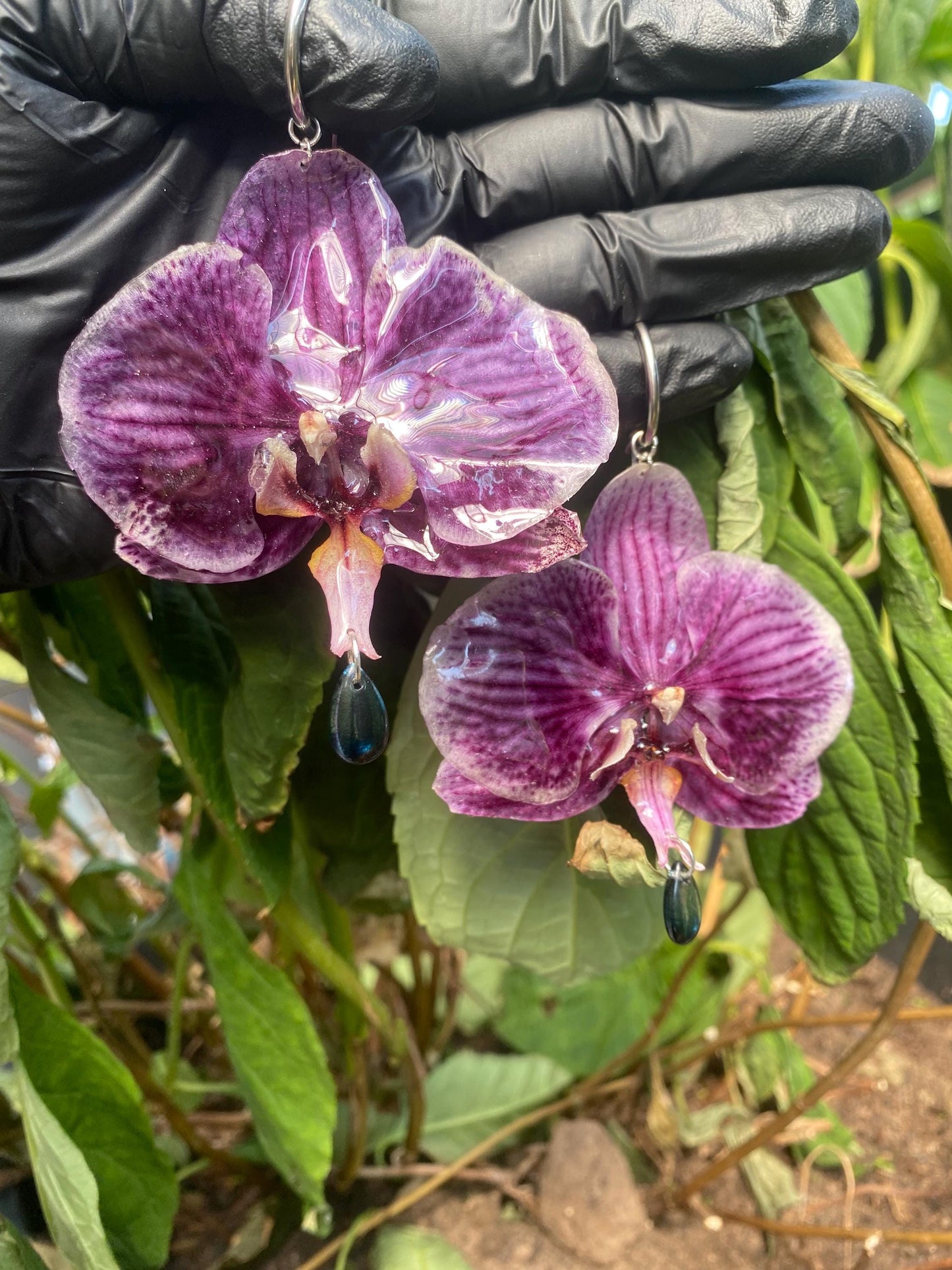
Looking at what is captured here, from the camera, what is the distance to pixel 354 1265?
0.60m

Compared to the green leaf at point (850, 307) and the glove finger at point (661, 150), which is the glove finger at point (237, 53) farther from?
the green leaf at point (850, 307)

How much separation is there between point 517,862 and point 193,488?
240 millimetres

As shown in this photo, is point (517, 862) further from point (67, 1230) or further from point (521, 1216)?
point (521, 1216)

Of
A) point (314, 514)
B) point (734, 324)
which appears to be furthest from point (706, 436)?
point (314, 514)

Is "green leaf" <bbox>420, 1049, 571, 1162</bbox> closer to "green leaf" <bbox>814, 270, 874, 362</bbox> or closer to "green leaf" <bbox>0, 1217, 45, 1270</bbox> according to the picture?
"green leaf" <bbox>0, 1217, 45, 1270</bbox>

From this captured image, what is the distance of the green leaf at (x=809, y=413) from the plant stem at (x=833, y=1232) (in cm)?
49

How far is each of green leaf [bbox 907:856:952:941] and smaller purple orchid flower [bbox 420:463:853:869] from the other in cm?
8

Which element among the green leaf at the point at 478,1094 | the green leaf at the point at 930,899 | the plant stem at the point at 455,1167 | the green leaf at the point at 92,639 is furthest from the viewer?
Result: the green leaf at the point at 478,1094

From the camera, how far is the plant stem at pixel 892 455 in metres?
0.41

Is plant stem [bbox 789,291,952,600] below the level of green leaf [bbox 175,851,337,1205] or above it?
above

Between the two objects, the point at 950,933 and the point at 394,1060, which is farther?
the point at 394,1060

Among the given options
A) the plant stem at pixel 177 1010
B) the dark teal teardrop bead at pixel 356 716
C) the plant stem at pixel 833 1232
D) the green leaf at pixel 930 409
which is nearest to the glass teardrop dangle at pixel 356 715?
the dark teal teardrop bead at pixel 356 716

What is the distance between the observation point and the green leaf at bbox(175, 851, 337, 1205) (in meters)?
0.45

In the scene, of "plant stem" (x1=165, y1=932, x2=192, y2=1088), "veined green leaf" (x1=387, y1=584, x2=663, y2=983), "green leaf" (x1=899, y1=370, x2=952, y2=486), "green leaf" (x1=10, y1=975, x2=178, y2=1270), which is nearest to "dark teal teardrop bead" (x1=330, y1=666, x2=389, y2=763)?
"veined green leaf" (x1=387, y1=584, x2=663, y2=983)
